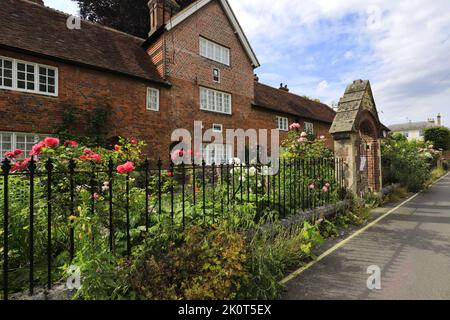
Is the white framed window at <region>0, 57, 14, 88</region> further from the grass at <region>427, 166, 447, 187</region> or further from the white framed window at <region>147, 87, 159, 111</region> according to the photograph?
the grass at <region>427, 166, 447, 187</region>

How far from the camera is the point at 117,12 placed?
20.7 meters

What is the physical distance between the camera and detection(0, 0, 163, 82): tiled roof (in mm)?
10000

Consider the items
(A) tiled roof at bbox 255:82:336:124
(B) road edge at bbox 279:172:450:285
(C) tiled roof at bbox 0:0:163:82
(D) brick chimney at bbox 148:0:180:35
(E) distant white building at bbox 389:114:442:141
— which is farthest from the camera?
(E) distant white building at bbox 389:114:442:141

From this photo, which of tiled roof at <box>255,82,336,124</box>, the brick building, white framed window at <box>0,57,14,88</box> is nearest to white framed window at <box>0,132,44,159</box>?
the brick building

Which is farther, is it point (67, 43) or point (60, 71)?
point (67, 43)

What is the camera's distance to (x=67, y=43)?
11.4 m

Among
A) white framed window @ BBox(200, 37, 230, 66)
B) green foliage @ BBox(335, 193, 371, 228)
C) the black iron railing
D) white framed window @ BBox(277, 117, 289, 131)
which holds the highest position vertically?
white framed window @ BBox(200, 37, 230, 66)

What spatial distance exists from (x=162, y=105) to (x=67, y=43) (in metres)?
4.81

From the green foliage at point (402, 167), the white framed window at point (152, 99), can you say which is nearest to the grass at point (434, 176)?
the green foliage at point (402, 167)

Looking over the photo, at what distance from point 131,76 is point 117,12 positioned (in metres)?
11.9

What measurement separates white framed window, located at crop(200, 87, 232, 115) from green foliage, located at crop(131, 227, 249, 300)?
507 inches

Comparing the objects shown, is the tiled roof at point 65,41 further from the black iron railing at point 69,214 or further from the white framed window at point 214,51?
the black iron railing at point 69,214
